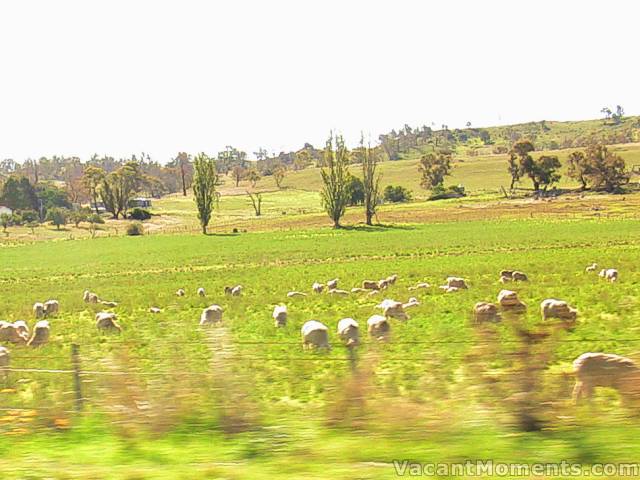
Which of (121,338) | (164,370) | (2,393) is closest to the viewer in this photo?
(164,370)

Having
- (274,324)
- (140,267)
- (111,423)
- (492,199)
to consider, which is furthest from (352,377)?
(492,199)

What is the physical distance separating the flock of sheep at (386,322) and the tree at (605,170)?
84.7 m

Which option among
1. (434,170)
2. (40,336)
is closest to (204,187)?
(434,170)

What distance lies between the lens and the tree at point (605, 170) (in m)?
108

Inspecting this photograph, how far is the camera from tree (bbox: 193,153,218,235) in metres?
86.7

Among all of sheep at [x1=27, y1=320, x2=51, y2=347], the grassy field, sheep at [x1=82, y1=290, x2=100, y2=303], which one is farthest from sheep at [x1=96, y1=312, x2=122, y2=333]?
sheep at [x1=82, y1=290, x2=100, y2=303]

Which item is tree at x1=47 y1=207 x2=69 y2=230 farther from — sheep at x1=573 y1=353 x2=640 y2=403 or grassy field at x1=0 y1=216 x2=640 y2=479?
sheep at x1=573 y1=353 x2=640 y2=403

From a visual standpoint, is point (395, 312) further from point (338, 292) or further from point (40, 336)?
point (40, 336)

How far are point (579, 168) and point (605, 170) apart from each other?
167 inches

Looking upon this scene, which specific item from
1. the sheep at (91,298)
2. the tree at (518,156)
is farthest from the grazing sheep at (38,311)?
the tree at (518,156)

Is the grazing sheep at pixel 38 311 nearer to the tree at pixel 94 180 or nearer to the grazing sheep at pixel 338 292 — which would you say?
the grazing sheep at pixel 338 292

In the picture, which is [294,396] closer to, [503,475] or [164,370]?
[164,370]

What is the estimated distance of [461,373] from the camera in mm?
7105

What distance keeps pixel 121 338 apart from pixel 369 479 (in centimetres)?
1477
